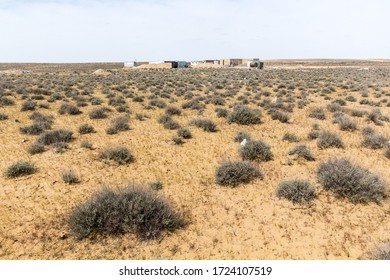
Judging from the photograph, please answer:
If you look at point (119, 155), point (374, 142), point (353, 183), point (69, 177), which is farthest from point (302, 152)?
point (69, 177)

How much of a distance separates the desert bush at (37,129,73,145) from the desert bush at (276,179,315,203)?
9.06 m

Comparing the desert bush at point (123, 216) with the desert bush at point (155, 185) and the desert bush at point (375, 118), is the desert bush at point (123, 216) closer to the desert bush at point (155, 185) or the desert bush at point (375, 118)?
the desert bush at point (155, 185)

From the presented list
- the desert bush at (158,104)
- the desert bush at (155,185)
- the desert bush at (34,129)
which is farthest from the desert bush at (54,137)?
the desert bush at (158,104)

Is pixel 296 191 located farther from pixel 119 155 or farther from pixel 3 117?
pixel 3 117

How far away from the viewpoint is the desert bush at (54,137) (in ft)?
36.5

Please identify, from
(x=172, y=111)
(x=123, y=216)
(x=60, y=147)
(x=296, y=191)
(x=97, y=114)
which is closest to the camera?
(x=123, y=216)

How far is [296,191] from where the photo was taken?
704 centimetres

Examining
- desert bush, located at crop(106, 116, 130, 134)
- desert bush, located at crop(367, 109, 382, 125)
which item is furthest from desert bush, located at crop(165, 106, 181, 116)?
desert bush, located at crop(367, 109, 382, 125)

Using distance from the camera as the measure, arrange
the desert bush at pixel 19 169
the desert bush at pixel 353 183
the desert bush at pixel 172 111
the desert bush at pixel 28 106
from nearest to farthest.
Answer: the desert bush at pixel 353 183 < the desert bush at pixel 19 169 < the desert bush at pixel 172 111 < the desert bush at pixel 28 106

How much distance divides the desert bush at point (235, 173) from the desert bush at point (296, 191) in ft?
3.50

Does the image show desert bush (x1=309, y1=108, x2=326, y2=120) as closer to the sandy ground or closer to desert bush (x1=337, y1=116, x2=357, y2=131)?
desert bush (x1=337, y1=116, x2=357, y2=131)

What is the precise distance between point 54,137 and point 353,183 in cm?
1110
